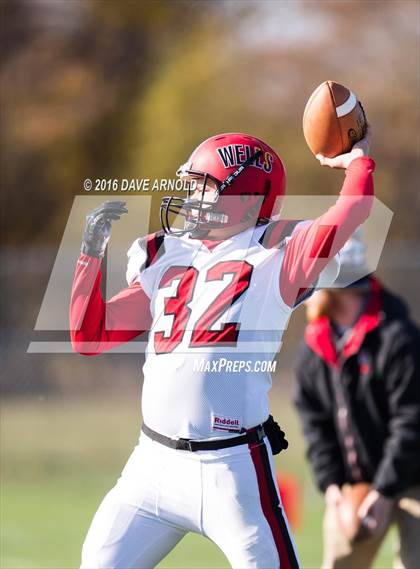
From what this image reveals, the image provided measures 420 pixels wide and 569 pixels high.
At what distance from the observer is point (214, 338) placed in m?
2.86

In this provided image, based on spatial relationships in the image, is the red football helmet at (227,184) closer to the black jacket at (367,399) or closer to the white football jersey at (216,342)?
the white football jersey at (216,342)

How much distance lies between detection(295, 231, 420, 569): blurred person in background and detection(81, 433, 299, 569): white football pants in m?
0.97

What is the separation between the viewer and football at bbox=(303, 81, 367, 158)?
302 cm

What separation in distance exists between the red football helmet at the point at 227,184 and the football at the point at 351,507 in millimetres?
1210

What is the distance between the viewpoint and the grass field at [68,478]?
536 cm

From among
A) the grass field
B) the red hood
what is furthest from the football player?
the grass field

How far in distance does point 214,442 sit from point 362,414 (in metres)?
1.14

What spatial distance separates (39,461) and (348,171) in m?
5.43

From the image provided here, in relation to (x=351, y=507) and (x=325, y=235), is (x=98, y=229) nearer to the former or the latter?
(x=325, y=235)

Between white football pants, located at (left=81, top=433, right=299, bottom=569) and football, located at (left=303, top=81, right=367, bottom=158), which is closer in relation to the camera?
white football pants, located at (left=81, top=433, right=299, bottom=569)

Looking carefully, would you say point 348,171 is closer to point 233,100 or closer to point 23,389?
point 23,389

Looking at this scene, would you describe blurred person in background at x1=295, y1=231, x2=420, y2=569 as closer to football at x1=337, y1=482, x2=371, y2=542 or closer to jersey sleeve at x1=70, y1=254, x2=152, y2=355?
football at x1=337, y1=482, x2=371, y2=542
